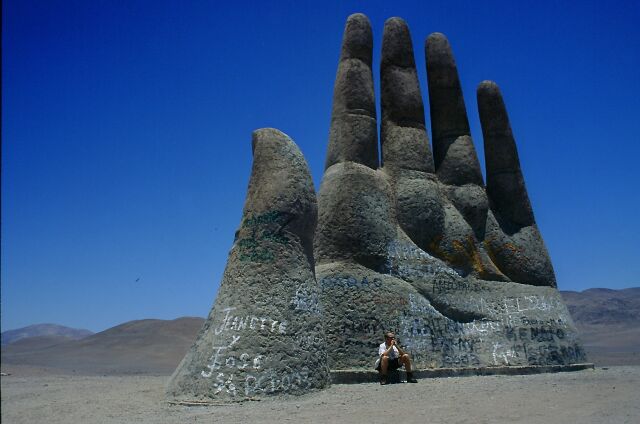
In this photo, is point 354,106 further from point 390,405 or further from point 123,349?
point 123,349

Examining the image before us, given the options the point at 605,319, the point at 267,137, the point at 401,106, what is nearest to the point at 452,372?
the point at 267,137

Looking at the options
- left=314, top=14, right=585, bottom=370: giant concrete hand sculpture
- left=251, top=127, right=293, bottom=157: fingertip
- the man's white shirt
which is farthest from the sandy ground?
left=251, top=127, right=293, bottom=157: fingertip

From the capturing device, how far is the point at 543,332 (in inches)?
501

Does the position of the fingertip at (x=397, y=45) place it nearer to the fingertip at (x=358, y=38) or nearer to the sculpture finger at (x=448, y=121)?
the fingertip at (x=358, y=38)

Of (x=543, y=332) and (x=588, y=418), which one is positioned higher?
(x=543, y=332)

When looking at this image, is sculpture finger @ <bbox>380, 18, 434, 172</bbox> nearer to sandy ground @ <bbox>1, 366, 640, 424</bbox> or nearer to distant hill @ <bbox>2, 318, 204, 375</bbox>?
sandy ground @ <bbox>1, 366, 640, 424</bbox>

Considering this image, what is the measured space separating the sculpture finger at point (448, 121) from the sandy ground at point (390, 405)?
5363mm

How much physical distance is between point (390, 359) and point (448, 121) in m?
6.78

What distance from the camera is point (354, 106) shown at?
13.5 meters

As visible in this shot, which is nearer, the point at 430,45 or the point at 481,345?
the point at 481,345

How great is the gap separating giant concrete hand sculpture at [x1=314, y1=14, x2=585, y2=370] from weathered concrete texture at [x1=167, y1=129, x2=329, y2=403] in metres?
2.02

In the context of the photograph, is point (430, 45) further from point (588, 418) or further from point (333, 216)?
point (588, 418)

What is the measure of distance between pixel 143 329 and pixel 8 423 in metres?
41.9

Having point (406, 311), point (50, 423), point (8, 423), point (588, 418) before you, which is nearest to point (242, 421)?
point (50, 423)
